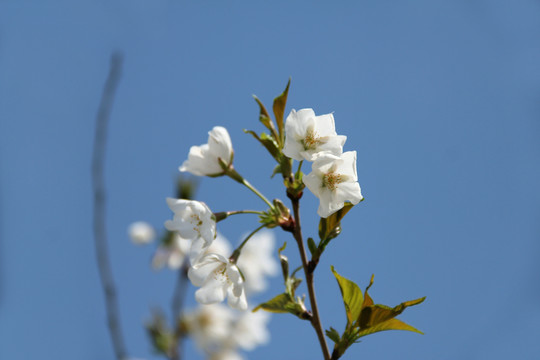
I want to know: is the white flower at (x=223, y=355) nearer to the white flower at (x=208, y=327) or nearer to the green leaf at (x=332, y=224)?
the white flower at (x=208, y=327)

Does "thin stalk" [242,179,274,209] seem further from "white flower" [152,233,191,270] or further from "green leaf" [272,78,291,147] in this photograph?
"white flower" [152,233,191,270]

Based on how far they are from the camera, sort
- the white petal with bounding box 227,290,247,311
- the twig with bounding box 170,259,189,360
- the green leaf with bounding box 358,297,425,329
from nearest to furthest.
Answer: the green leaf with bounding box 358,297,425,329
the white petal with bounding box 227,290,247,311
the twig with bounding box 170,259,189,360

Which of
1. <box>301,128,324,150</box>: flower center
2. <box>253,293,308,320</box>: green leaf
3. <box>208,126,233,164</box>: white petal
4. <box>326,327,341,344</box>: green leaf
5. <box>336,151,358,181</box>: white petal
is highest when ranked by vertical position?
<box>208,126,233,164</box>: white petal

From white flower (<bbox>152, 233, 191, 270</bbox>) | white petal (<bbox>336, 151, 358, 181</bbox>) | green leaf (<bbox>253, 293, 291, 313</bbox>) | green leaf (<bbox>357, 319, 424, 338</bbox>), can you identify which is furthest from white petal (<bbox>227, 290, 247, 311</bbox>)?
white flower (<bbox>152, 233, 191, 270</bbox>)

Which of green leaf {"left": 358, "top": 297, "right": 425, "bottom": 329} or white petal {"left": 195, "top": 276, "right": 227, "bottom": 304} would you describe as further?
white petal {"left": 195, "top": 276, "right": 227, "bottom": 304}

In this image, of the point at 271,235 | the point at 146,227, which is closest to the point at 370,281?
the point at 271,235

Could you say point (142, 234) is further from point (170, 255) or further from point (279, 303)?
point (279, 303)

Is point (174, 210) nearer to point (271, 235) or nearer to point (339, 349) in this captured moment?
point (339, 349)

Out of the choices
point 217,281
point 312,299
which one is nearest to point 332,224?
point 312,299
